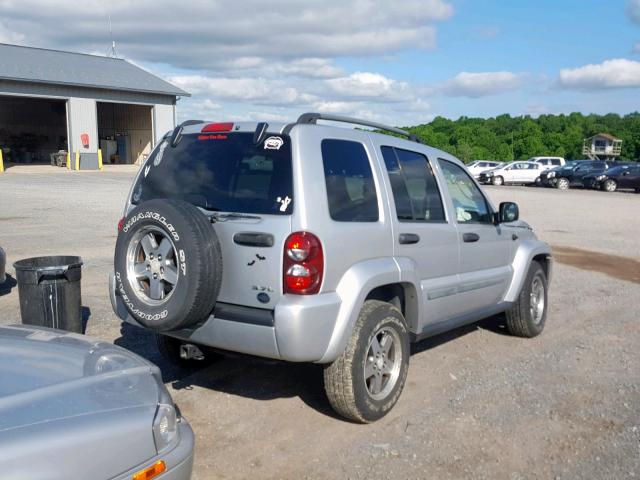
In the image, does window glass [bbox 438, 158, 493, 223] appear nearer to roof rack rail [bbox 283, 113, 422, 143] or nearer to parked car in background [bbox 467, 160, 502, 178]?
roof rack rail [bbox 283, 113, 422, 143]

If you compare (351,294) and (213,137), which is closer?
(351,294)

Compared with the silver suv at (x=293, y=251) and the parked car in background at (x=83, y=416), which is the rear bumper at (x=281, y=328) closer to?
the silver suv at (x=293, y=251)

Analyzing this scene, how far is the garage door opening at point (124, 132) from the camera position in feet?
151

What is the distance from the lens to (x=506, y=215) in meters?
5.99

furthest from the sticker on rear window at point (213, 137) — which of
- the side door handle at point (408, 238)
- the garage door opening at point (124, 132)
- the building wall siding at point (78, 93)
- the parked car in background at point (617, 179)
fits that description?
the garage door opening at point (124, 132)

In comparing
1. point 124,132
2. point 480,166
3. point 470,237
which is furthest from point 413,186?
point 124,132

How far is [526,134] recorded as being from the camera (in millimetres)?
94438

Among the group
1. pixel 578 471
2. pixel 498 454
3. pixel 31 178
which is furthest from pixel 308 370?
pixel 31 178

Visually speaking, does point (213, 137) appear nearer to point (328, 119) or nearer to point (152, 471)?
point (328, 119)

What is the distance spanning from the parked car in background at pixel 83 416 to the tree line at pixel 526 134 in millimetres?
71710

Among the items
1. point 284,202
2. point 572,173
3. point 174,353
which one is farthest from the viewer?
point 572,173

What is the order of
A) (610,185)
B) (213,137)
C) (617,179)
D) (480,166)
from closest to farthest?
(213,137)
(617,179)
(610,185)
(480,166)

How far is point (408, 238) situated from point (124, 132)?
45.8 meters

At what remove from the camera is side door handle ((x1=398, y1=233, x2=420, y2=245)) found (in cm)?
478
